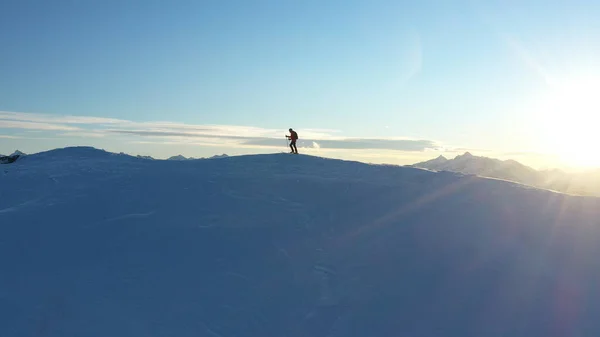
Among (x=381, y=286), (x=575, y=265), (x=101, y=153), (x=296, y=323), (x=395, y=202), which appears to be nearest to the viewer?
(x=296, y=323)

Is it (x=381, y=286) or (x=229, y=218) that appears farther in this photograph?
(x=229, y=218)

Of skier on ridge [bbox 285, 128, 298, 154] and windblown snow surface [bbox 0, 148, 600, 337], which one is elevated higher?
skier on ridge [bbox 285, 128, 298, 154]

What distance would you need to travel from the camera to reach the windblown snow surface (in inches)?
437

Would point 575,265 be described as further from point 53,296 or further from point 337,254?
point 53,296

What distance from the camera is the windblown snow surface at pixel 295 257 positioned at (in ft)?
36.4

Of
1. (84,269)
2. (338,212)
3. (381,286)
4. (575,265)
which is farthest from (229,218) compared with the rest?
(575,265)

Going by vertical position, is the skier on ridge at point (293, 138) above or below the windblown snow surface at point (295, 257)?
above

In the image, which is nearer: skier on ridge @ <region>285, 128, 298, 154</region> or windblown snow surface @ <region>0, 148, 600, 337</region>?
windblown snow surface @ <region>0, 148, 600, 337</region>

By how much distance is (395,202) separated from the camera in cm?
1738

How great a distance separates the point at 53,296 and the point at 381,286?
807 centimetres

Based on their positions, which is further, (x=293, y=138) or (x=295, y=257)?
(x=293, y=138)

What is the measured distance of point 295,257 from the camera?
532 inches

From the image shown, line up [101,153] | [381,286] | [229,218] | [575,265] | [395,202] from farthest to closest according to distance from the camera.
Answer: [101,153] → [395,202] → [229,218] → [575,265] → [381,286]

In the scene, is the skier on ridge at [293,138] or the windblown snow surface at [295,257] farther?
the skier on ridge at [293,138]
